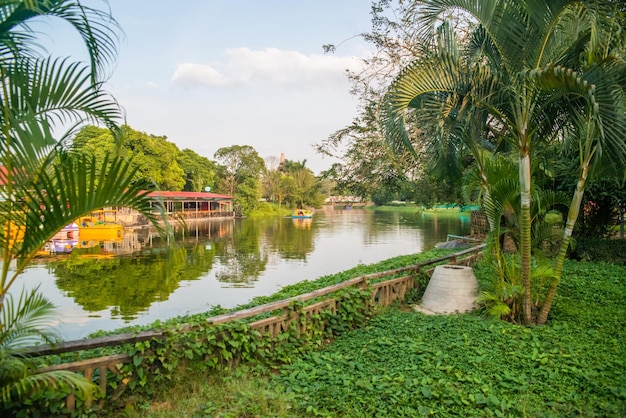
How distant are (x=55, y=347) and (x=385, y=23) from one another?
35.2 ft

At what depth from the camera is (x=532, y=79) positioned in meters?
4.08

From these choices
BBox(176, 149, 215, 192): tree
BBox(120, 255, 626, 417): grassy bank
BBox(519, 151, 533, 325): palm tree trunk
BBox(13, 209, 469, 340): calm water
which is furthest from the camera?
BBox(176, 149, 215, 192): tree

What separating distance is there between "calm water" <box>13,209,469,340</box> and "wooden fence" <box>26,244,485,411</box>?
834 millimetres

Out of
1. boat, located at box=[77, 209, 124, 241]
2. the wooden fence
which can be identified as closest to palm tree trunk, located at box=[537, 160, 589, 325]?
the wooden fence

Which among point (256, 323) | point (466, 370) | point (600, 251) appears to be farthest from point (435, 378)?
point (600, 251)

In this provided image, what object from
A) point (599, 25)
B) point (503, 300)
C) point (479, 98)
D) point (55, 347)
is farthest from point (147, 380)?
point (599, 25)

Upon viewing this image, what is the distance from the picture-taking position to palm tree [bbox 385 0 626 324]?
410 cm

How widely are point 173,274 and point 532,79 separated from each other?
9.22 m

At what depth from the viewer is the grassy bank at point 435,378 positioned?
3125 millimetres

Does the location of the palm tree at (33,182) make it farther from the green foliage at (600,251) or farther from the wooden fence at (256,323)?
→ the green foliage at (600,251)

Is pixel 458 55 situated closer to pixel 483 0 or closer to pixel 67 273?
pixel 483 0

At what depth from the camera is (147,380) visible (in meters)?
3.36

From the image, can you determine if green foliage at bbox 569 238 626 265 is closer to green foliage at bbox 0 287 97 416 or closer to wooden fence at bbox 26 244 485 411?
wooden fence at bbox 26 244 485 411

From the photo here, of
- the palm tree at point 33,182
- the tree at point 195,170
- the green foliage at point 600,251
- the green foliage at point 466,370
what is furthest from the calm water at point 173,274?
the tree at point 195,170
